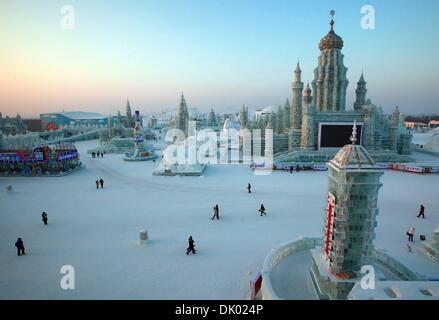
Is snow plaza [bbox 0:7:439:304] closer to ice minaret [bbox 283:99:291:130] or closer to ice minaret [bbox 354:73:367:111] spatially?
ice minaret [bbox 354:73:367:111]

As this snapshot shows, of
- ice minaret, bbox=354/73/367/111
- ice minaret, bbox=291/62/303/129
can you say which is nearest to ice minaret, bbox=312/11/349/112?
ice minaret, bbox=291/62/303/129

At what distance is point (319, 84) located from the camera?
3984cm

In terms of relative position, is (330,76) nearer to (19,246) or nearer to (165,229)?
(165,229)

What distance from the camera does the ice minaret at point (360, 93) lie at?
1668 inches

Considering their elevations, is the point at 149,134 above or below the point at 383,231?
above

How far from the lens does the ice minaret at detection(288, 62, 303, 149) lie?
3784cm

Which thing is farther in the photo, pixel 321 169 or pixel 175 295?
pixel 321 169

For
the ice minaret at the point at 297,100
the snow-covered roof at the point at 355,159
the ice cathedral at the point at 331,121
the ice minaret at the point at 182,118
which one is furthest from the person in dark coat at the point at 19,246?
the ice minaret at the point at 297,100

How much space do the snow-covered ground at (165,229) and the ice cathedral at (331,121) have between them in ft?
33.2

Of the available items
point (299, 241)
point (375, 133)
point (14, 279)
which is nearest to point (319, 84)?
point (375, 133)

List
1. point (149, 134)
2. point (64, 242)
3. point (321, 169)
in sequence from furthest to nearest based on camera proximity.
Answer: point (149, 134) < point (321, 169) < point (64, 242)

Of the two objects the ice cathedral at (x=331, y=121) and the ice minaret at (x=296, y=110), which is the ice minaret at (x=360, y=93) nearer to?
the ice cathedral at (x=331, y=121)
